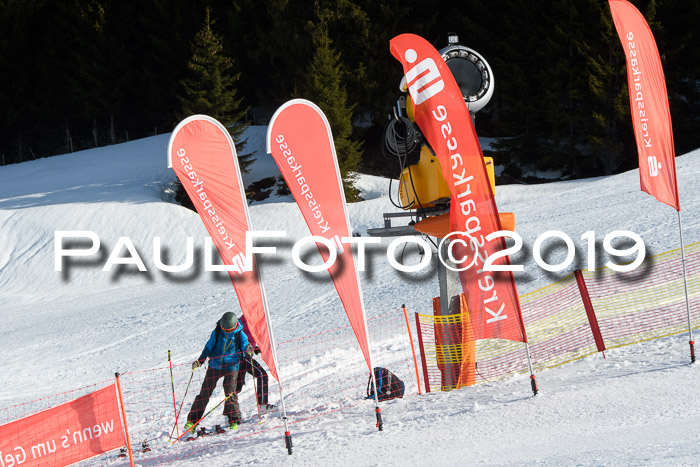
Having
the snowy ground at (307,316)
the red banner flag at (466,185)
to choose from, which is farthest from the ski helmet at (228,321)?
the red banner flag at (466,185)

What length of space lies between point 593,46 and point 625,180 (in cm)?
1064

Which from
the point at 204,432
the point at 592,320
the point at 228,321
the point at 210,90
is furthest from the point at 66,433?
the point at 210,90

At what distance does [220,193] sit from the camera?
22.8ft

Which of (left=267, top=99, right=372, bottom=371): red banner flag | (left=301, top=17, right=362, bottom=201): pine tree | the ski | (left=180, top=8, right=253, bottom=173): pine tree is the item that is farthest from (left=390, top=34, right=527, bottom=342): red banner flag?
(left=180, top=8, right=253, bottom=173): pine tree

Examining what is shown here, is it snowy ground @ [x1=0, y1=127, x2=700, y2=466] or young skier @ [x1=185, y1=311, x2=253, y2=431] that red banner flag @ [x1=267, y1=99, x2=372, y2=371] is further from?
young skier @ [x1=185, y1=311, x2=253, y2=431]

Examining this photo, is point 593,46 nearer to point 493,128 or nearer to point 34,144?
point 493,128

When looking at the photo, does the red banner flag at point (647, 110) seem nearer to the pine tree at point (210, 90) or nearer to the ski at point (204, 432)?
the ski at point (204, 432)

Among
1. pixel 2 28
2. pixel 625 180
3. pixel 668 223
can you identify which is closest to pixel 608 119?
pixel 625 180

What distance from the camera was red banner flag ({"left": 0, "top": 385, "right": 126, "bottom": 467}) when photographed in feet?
19.8

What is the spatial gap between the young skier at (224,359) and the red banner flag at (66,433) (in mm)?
1219

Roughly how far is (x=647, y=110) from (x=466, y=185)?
2.27 m

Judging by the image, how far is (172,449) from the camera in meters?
6.98

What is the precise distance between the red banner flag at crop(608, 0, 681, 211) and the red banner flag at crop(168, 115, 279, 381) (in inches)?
166

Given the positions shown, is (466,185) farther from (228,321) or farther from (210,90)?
(210,90)
